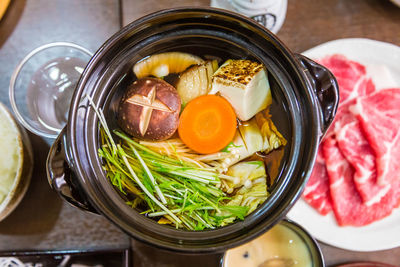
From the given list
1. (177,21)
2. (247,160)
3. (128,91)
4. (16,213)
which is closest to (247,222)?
(247,160)

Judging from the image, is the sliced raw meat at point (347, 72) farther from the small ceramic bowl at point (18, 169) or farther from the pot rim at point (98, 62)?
the small ceramic bowl at point (18, 169)

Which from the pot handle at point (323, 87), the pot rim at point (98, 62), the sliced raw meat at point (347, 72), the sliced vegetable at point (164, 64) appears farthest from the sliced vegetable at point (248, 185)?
the sliced raw meat at point (347, 72)

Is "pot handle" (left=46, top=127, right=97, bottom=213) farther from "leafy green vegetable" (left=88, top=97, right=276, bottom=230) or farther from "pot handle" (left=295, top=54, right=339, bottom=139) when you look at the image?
"pot handle" (left=295, top=54, right=339, bottom=139)

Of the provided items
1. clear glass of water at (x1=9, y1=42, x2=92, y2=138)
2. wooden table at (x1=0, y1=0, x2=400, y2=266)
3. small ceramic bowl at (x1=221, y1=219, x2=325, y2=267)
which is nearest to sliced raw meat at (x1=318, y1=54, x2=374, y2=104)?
wooden table at (x1=0, y1=0, x2=400, y2=266)

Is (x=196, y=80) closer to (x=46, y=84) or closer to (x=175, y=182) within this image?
(x=175, y=182)

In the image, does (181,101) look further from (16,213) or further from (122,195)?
(16,213)

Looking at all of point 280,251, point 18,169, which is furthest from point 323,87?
point 18,169
